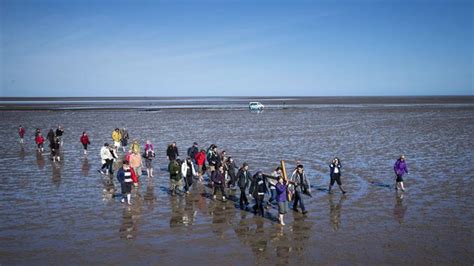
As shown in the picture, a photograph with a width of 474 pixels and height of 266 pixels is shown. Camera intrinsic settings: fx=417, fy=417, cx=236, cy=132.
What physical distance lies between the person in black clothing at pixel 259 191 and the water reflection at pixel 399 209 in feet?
14.1

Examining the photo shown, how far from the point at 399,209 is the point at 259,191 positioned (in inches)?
194

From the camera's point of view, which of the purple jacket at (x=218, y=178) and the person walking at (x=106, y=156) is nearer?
the purple jacket at (x=218, y=178)

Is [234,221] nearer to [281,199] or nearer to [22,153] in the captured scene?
[281,199]

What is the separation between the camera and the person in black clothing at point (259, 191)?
13672 millimetres

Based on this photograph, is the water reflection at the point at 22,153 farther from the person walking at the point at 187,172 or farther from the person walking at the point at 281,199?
the person walking at the point at 281,199

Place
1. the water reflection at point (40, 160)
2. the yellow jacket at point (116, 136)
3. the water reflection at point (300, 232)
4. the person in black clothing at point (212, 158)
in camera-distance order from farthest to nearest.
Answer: the yellow jacket at point (116, 136)
the water reflection at point (40, 160)
the person in black clothing at point (212, 158)
the water reflection at point (300, 232)

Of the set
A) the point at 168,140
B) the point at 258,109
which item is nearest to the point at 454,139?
the point at 168,140

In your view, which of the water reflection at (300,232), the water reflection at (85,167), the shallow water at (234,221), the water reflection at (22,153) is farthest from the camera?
the water reflection at (22,153)

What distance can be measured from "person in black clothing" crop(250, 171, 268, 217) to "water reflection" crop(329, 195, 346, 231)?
2.28 m

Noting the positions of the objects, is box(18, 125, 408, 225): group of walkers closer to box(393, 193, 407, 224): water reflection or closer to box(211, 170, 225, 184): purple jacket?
box(211, 170, 225, 184): purple jacket

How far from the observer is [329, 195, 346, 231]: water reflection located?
1279 cm

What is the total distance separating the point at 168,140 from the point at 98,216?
21.3 metres

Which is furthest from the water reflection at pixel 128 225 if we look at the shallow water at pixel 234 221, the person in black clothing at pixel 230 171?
the person in black clothing at pixel 230 171

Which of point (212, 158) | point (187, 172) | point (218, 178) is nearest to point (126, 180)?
point (187, 172)
